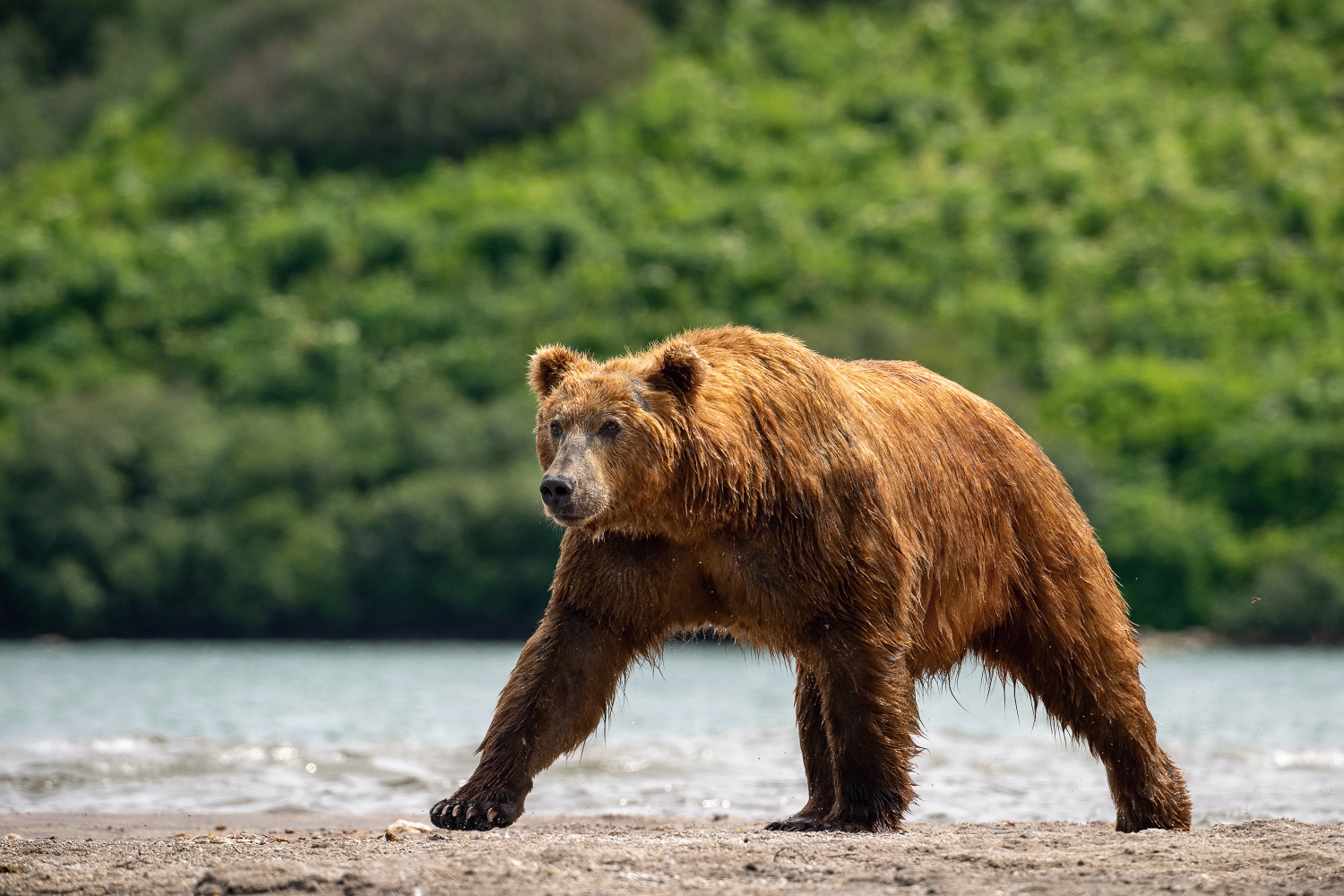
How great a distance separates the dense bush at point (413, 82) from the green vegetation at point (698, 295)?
135 cm

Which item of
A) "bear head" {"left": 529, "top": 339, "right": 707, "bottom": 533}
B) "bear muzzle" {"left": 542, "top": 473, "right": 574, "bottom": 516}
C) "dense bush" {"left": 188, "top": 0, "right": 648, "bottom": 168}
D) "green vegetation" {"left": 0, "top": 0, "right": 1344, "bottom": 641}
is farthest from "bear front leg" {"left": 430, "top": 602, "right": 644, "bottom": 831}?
"dense bush" {"left": 188, "top": 0, "right": 648, "bottom": 168}

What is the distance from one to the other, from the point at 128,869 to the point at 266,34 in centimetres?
6311

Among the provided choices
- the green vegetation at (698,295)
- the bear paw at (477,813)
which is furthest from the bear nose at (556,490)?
the green vegetation at (698,295)

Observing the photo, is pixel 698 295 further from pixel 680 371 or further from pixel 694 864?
pixel 694 864

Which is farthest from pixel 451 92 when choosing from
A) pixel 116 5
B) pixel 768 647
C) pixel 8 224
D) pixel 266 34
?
pixel 768 647

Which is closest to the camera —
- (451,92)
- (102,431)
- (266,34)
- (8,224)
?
(102,431)

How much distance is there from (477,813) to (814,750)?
1816 millimetres

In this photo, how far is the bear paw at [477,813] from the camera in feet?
23.4

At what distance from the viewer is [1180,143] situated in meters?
55.6

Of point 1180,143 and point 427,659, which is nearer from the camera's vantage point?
point 427,659

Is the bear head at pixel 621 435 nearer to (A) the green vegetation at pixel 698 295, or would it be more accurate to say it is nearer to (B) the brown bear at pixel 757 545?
(B) the brown bear at pixel 757 545

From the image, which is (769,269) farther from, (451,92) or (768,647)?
(768,647)

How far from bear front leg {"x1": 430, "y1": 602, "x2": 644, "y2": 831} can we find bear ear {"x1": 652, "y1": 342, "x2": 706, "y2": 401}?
3.73ft

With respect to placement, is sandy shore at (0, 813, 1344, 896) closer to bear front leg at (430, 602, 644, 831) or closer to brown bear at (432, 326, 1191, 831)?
bear front leg at (430, 602, 644, 831)
